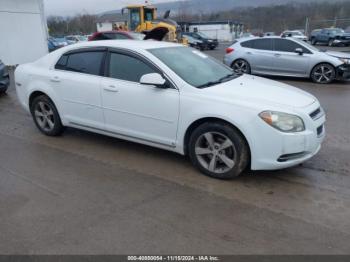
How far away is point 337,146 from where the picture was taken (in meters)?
5.21

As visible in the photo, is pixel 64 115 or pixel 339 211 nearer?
pixel 339 211

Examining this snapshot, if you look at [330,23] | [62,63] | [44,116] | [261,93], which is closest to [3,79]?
[44,116]

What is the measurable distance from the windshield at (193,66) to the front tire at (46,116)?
6.70ft

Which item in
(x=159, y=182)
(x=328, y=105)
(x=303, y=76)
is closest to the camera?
(x=159, y=182)

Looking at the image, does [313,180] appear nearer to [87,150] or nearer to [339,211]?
[339,211]

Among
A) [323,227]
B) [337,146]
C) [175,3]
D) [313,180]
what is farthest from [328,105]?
[175,3]

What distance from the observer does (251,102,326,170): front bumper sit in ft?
12.3

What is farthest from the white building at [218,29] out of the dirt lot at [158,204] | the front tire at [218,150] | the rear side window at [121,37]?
the front tire at [218,150]

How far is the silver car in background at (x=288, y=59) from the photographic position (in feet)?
35.1

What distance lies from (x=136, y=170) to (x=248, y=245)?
193 cm

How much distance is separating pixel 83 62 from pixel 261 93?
106 inches

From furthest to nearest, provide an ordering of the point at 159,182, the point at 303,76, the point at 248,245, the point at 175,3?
the point at 175,3
the point at 303,76
the point at 159,182
the point at 248,245

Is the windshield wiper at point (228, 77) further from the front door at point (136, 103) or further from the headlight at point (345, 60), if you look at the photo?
the headlight at point (345, 60)

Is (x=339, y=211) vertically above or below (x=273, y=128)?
below
